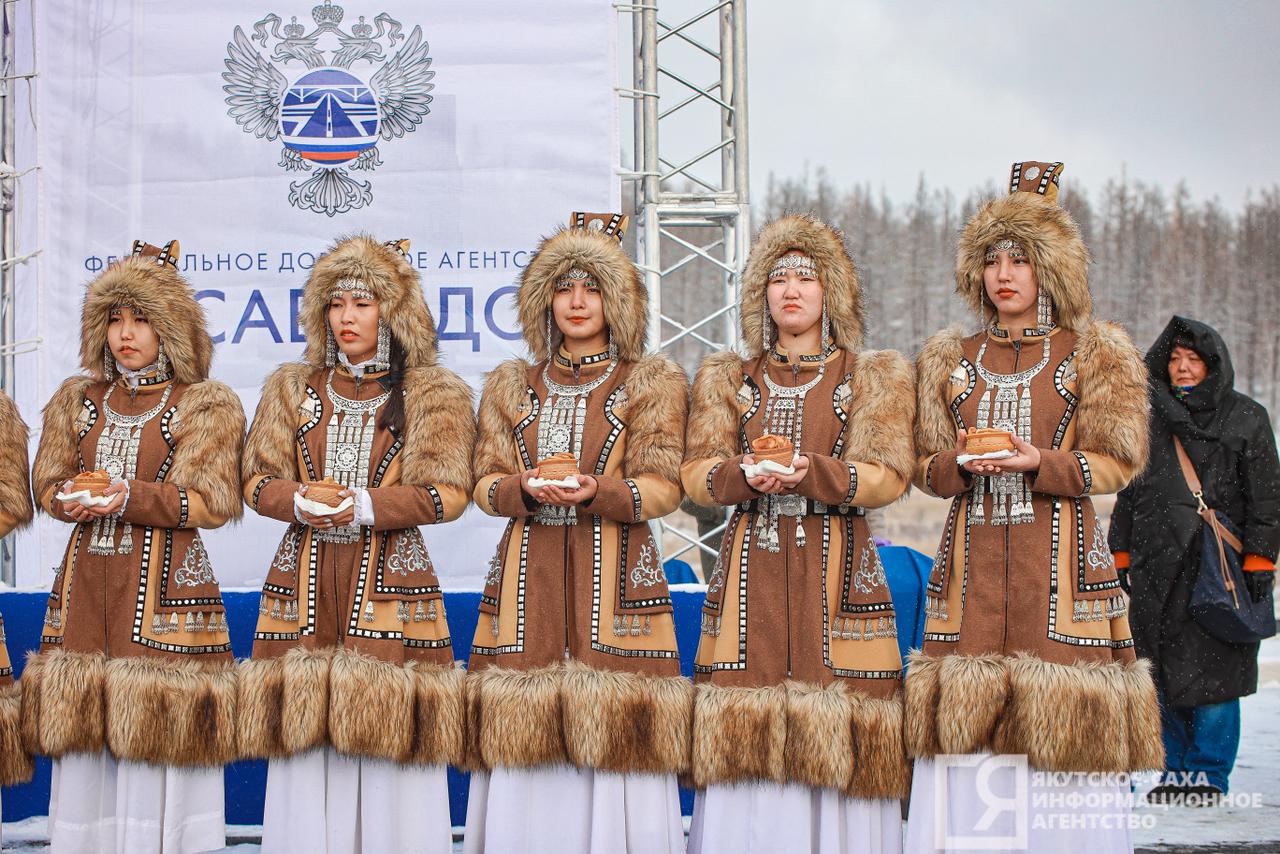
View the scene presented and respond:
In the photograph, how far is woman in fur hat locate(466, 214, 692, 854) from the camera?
11.3 ft

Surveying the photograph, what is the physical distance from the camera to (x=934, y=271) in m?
24.7

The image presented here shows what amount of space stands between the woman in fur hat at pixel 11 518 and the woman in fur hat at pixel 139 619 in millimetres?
57

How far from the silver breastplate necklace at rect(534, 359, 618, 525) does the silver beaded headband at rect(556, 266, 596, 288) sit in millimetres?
270

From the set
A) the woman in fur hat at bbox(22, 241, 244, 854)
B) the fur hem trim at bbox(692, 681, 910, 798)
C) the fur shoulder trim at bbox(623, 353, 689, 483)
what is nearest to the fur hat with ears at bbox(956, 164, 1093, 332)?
the fur shoulder trim at bbox(623, 353, 689, 483)

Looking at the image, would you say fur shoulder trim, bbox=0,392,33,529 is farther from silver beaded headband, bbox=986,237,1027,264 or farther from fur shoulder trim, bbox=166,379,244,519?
silver beaded headband, bbox=986,237,1027,264

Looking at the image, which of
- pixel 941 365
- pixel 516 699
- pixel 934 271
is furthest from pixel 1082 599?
pixel 934 271

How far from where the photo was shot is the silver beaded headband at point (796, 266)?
3621mm

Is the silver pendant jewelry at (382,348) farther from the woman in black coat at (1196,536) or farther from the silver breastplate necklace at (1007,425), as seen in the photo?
the woman in black coat at (1196,536)

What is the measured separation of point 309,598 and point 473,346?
177cm

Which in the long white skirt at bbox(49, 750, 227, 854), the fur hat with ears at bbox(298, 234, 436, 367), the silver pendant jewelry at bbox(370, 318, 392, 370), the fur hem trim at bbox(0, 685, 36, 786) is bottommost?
the long white skirt at bbox(49, 750, 227, 854)

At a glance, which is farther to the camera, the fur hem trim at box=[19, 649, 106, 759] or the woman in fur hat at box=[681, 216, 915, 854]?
the fur hem trim at box=[19, 649, 106, 759]

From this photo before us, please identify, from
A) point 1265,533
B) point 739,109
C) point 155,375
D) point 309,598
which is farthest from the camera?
point 739,109

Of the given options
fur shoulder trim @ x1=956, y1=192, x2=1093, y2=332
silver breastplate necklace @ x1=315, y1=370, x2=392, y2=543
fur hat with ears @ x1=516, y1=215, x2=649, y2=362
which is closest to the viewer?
Result: fur shoulder trim @ x1=956, y1=192, x2=1093, y2=332

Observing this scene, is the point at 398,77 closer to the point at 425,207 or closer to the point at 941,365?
the point at 425,207
